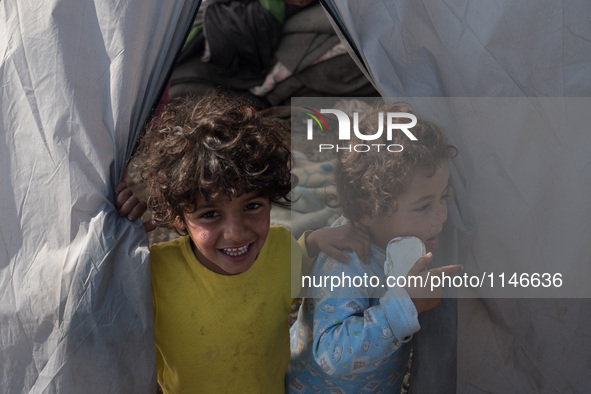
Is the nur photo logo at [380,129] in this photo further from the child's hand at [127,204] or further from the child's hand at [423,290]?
the child's hand at [127,204]

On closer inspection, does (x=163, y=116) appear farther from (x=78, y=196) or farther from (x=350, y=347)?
(x=350, y=347)

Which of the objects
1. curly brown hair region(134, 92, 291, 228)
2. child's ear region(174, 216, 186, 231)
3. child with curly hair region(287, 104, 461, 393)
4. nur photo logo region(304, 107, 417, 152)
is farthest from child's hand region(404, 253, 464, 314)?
child's ear region(174, 216, 186, 231)

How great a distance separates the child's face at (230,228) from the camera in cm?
130

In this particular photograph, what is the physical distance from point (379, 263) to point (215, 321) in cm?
41

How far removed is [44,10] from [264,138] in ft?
1.78

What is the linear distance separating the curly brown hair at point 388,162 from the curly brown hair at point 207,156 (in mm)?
187

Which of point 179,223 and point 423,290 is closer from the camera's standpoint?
point 423,290

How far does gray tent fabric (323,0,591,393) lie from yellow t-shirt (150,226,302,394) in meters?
0.45

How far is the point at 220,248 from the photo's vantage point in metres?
1.32

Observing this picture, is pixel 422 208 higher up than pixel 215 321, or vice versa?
pixel 422 208

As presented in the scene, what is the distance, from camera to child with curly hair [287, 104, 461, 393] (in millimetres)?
1222

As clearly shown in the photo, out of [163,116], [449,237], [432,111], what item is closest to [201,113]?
[163,116]

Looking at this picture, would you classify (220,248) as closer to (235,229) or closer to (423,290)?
(235,229)

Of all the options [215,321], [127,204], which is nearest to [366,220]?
[215,321]
